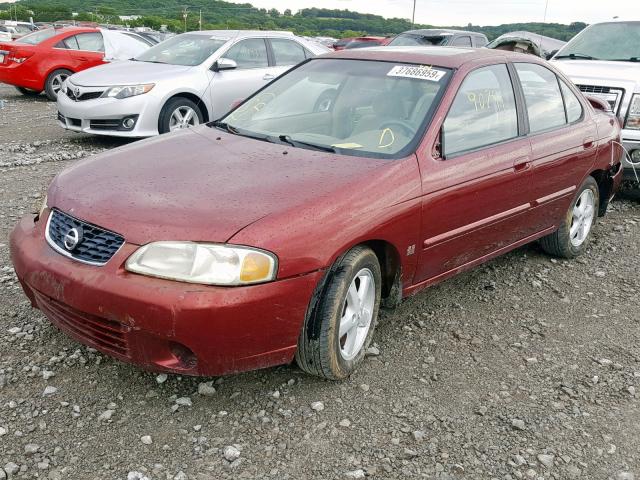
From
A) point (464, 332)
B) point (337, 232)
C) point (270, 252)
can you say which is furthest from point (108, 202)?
point (464, 332)

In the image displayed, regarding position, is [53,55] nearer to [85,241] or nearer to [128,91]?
[128,91]

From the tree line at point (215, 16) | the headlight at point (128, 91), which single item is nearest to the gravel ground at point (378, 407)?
the headlight at point (128, 91)

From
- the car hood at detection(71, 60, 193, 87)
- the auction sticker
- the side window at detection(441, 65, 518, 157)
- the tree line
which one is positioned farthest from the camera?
the tree line

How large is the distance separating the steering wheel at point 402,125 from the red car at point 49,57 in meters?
10.4

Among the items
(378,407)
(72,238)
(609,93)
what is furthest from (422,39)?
(72,238)

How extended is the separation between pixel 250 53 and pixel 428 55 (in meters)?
5.39

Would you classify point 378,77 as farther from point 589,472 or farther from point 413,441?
point 589,472

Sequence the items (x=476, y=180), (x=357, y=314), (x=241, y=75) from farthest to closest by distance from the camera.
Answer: (x=241, y=75) → (x=476, y=180) → (x=357, y=314)

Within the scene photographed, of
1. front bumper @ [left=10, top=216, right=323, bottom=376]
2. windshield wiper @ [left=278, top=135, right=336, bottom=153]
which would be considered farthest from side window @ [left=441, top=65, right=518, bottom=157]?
front bumper @ [left=10, top=216, right=323, bottom=376]

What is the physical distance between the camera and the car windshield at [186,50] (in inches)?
342

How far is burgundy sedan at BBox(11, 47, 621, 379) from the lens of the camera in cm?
260

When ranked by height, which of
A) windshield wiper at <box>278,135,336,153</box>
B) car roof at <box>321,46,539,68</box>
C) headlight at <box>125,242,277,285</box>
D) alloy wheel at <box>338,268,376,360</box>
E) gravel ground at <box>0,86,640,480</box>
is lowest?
gravel ground at <box>0,86,640,480</box>

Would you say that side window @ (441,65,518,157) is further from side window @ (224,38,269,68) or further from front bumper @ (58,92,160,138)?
side window @ (224,38,269,68)

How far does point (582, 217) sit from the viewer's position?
16.8 feet
